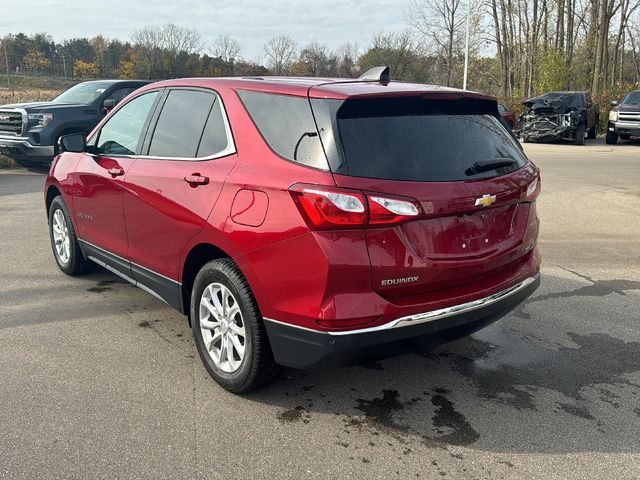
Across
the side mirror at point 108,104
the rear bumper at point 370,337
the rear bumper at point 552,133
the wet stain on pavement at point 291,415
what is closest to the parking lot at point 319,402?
the wet stain on pavement at point 291,415

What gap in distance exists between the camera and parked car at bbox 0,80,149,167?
465 inches

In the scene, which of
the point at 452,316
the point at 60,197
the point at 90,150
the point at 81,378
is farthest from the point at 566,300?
the point at 60,197

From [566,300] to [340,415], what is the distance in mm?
2766

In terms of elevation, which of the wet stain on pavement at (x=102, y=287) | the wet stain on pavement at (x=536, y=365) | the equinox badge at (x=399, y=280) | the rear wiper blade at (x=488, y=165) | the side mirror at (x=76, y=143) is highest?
the side mirror at (x=76, y=143)

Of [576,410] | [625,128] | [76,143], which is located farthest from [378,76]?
[625,128]

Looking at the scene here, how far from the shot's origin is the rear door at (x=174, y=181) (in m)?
3.40

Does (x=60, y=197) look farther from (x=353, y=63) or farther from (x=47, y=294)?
(x=353, y=63)

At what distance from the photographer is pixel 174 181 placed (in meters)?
3.64

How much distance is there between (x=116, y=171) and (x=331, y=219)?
2303 millimetres

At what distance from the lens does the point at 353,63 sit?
67.3m

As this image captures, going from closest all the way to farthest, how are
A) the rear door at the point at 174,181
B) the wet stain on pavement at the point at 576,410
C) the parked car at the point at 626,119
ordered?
the wet stain on pavement at the point at 576,410
the rear door at the point at 174,181
the parked car at the point at 626,119

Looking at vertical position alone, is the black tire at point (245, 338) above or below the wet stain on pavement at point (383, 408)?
above

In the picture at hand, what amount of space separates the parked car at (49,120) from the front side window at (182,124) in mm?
8334

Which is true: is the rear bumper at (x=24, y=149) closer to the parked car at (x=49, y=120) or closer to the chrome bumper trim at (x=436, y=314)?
the parked car at (x=49, y=120)
